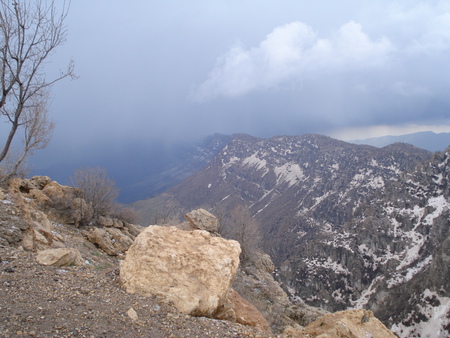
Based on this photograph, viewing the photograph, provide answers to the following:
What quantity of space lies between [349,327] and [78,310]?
671cm

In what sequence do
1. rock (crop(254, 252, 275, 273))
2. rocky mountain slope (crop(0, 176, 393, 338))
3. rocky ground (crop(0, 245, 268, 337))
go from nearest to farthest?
rocky ground (crop(0, 245, 268, 337)), rocky mountain slope (crop(0, 176, 393, 338)), rock (crop(254, 252, 275, 273))

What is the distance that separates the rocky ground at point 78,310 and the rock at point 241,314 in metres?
1.11

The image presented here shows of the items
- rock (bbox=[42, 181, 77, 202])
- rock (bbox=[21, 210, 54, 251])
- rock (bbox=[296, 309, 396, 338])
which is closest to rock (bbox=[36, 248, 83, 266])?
rock (bbox=[21, 210, 54, 251])

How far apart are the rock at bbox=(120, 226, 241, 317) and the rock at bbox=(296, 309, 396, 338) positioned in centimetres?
250

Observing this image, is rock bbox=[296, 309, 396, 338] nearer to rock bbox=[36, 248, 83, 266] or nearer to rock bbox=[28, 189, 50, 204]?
rock bbox=[36, 248, 83, 266]

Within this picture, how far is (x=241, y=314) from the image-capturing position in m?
9.02

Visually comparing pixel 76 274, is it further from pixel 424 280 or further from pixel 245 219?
pixel 424 280

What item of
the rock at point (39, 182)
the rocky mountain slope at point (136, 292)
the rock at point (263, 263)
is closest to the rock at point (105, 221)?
the rock at point (39, 182)

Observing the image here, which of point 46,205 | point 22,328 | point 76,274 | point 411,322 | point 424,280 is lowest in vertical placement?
point 411,322

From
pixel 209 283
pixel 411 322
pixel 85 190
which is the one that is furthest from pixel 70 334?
pixel 411 322

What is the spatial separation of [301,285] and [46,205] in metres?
143

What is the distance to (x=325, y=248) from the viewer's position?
523 ft

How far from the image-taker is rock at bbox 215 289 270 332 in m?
7.99

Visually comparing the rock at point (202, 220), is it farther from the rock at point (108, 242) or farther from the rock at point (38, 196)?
the rock at point (38, 196)
